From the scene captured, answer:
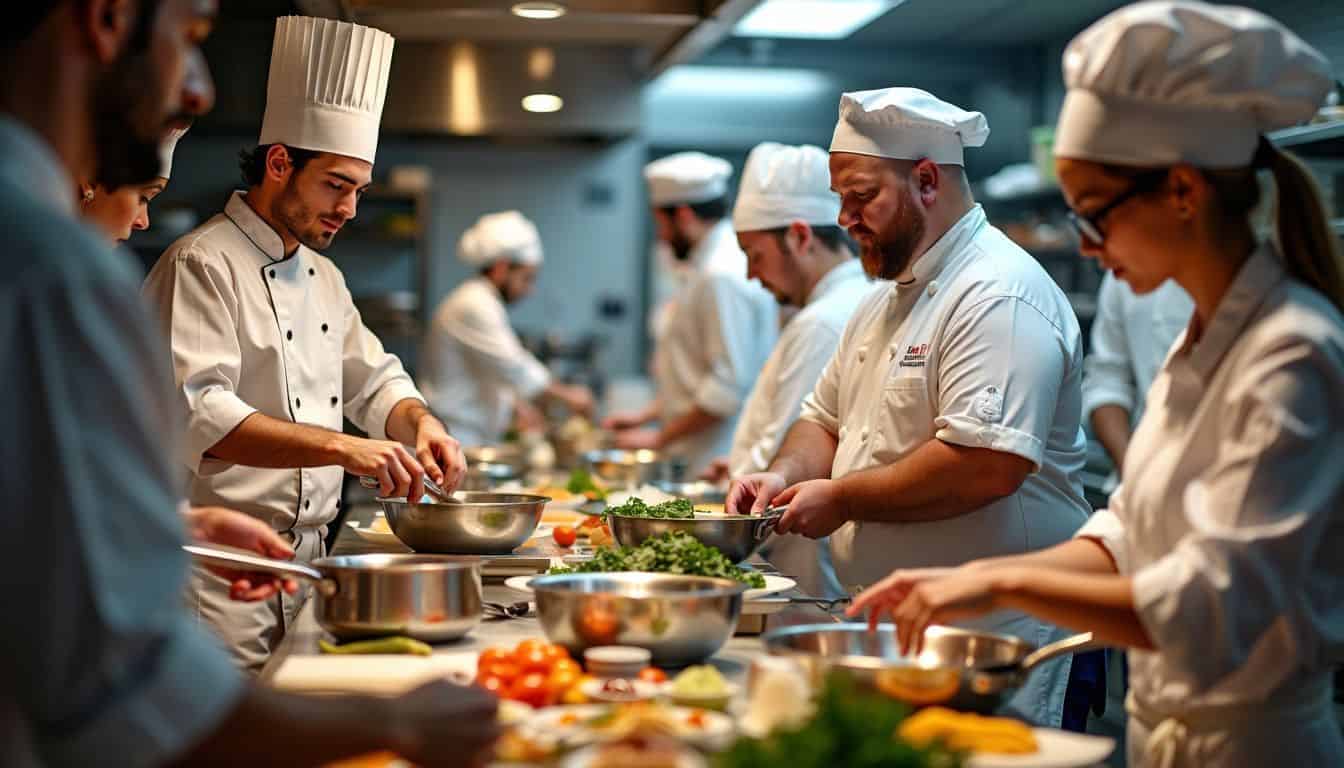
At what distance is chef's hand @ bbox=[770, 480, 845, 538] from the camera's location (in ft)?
8.46

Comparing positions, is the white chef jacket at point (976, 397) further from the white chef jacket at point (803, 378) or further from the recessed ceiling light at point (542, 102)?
the recessed ceiling light at point (542, 102)

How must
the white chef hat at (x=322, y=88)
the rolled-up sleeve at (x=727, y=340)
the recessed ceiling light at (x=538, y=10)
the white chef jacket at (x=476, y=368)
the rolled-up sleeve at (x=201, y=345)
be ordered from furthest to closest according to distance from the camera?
the white chef jacket at (x=476, y=368)
the rolled-up sleeve at (x=727, y=340)
the recessed ceiling light at (x=538, y=10)
the white chef hat at (x=322, y=88)
the rolled-up sleeve at (x=201, y=345)

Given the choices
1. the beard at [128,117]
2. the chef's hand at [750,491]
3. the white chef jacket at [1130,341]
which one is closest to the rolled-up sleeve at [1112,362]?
the white chef jacket at [1130,341]

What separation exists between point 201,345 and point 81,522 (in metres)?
1.75

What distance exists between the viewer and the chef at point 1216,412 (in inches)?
60.9

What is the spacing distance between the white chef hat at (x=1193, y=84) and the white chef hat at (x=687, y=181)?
355 centimetres

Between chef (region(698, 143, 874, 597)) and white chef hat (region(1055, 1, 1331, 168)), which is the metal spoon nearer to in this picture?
chef (region(698, 143, 874, 597))

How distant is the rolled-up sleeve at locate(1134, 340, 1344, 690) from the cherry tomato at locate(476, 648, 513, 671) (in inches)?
28.6

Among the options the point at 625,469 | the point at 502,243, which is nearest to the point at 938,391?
the point at 625,469

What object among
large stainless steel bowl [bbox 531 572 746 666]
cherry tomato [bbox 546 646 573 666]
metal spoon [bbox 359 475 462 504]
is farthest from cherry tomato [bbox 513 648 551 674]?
metal spoon [bbox 359 475 462 504]

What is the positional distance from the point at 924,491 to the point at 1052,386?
297 mm

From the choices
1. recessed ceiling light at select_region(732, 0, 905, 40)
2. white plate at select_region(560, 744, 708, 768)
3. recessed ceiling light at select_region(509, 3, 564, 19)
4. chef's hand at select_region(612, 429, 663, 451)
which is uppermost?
recessed ceiling light at select_region(732, 0, 905, 40)

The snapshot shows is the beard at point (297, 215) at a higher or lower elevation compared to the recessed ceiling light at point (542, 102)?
lower

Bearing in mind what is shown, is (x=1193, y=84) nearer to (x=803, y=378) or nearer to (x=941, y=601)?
(x=941, y=601)
